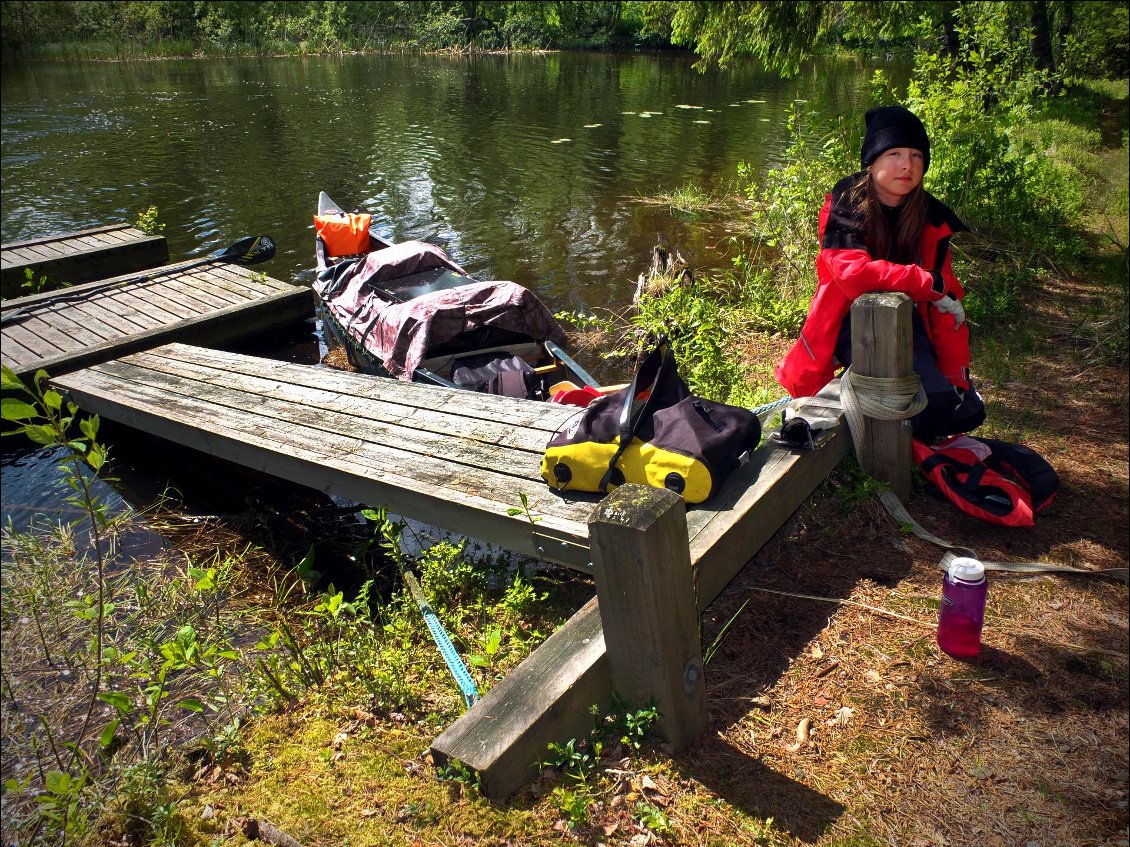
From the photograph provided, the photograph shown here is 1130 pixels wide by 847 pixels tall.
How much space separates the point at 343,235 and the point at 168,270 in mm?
2587

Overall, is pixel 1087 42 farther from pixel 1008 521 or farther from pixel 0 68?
pixel 0 68

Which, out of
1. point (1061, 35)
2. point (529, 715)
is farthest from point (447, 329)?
point (1061, 35)

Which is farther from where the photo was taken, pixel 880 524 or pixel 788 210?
pixel 788 210

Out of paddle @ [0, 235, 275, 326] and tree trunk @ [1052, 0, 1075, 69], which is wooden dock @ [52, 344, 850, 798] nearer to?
paddle @ [0, 235, 275, 326]

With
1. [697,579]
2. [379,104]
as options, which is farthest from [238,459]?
[379,104]

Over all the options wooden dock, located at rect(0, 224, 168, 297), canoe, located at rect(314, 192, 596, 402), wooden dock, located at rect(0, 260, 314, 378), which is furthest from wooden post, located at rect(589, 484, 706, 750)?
wooden dock, located at rect(0, 224, 168, 297)

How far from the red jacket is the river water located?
5382mm

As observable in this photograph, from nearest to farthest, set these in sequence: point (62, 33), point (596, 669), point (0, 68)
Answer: point (596, 669) < point (0, 68) < point (62, 33)

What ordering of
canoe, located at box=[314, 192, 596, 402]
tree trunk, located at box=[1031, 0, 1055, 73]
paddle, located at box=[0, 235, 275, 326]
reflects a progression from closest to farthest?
canoe, located at box=[314, 192, 596, 402] → paddle, located at box=[0, 235, 275, 326] → tree trunk, located at box=[1031, 0, 1055, 73]

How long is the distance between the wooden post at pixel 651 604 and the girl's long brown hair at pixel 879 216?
91.8 inches

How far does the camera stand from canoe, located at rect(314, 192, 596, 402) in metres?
7.14

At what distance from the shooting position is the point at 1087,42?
14586 millimetres

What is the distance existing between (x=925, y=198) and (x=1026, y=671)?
2.31m

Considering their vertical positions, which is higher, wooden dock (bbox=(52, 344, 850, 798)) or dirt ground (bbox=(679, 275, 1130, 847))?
wooden dock (bbox=(52, 344, 850, 798))
